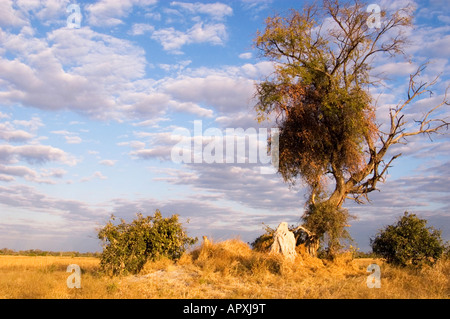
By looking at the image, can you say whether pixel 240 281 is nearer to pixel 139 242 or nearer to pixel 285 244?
pixel 285 244

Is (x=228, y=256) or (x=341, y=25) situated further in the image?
(x=341, y=25)

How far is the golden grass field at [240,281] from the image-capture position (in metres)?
12.2

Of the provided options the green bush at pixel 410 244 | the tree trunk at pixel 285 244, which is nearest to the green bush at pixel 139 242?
the tree trunk at pixel 285 244

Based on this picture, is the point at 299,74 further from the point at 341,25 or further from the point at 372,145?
the point at 372,145

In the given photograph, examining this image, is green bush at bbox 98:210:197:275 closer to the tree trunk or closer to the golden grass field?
the golden grass field

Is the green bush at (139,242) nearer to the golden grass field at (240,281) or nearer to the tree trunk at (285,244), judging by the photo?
the golden grass field at (240,281)

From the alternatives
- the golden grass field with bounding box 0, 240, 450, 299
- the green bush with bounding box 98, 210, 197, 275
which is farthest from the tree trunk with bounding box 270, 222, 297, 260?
the green bush with bounding box 98, 210, 197, 275

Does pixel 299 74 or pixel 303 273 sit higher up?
pixel 299 74

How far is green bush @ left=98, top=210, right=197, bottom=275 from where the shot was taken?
55.1 ft

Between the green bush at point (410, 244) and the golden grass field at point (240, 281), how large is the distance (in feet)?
2.95
